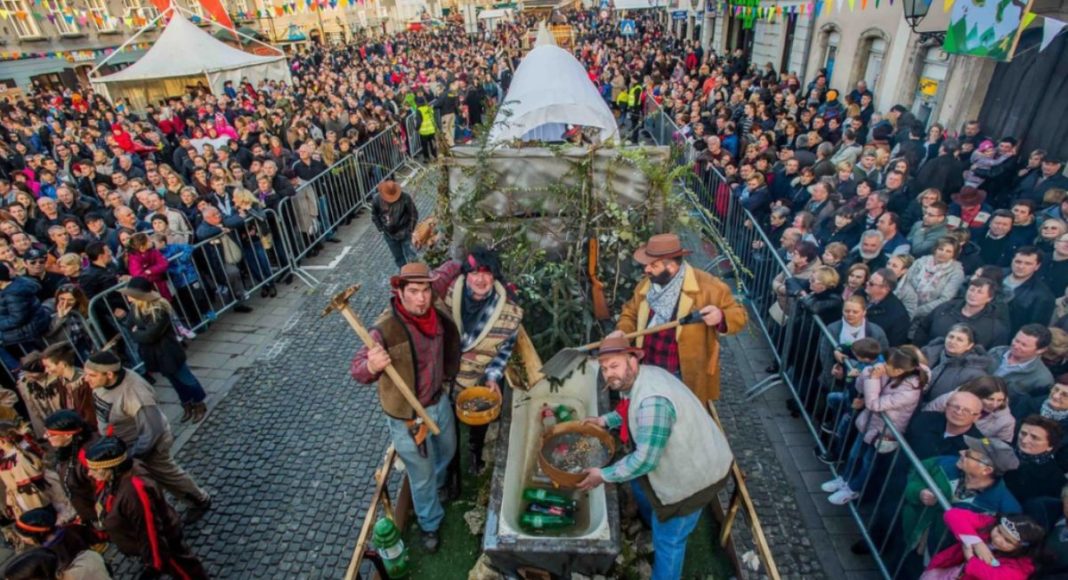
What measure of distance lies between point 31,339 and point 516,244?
499 cm

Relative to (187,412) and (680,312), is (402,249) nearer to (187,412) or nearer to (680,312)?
(187,412)

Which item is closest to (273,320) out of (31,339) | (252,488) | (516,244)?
(31,339)

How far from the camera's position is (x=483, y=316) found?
14.3 ft

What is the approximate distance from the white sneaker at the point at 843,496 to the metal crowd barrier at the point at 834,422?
0.06 m

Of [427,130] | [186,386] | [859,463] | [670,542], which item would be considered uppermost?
[427,130]

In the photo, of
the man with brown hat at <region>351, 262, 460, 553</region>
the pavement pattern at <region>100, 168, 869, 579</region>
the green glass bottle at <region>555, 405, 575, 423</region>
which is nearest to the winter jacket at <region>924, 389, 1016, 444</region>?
the pavement pattern at <region>100, 168, 869, 579</region>

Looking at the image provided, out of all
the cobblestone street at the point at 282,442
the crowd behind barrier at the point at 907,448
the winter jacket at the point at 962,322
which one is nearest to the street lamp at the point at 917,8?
the crowd behind barrier at the point at 907,448

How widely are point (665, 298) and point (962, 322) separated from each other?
2483 mm

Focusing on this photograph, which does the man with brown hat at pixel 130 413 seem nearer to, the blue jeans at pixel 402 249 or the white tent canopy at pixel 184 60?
the blue jeans at pixel 402 249

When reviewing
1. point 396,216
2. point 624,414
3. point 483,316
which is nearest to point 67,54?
point 396,216

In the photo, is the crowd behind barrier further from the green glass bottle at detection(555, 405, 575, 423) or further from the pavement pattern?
the green glass bottle at detection(555, 405, 575, 423)

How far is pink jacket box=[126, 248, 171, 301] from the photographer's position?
6.30 m

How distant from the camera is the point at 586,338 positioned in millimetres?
5312

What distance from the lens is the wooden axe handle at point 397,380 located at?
3.23m
